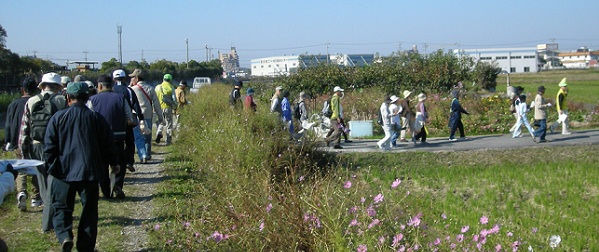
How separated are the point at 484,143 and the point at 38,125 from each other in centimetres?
1225

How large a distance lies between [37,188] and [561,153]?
37.3ft

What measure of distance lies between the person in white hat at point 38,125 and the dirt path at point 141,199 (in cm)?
112

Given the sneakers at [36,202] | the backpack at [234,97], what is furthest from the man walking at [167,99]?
the sneakers at [36,202]

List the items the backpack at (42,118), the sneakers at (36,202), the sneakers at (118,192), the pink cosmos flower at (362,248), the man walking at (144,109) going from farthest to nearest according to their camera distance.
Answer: the man walking at (144,109) → the sneakers at (118,192) → the sneakers at (36,202) → the backpack at (42,118) → the pink cosmos flower at (362,248)

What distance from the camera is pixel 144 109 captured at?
12.0 meters

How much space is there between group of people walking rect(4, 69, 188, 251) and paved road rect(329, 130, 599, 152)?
24.1ft

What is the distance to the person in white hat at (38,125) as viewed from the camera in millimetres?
7547

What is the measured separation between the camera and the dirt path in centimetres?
692

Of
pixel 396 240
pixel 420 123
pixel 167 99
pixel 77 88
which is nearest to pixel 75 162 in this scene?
pixel 77 88

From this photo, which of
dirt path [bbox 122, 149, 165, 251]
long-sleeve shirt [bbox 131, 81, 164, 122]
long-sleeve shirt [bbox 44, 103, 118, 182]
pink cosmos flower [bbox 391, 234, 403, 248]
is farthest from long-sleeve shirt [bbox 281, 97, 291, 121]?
pink cosmos flower [bbox 391, 234, 403, 248]

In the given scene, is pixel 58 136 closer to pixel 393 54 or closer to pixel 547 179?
pixel 547 179

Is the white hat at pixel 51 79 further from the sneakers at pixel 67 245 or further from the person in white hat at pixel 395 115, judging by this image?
the person in white hat at pixel 395 115

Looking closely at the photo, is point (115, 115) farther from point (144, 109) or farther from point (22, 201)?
point (144, 109)

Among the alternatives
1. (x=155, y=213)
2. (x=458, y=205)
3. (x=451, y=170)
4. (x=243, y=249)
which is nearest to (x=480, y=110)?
(x=451, y=170)
